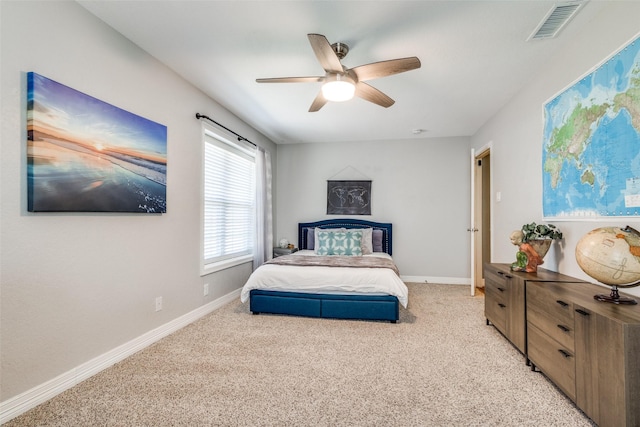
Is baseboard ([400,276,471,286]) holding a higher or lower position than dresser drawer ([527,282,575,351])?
lower

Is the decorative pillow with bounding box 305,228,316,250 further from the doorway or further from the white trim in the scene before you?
the doorway

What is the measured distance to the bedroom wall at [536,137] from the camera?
6.28 ft

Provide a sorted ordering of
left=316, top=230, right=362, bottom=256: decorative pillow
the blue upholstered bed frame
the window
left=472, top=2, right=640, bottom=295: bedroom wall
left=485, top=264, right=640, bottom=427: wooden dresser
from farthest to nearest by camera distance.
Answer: left=316, top=230, right=362, bottom=256: decorative pillow → the window → the blue upholstered bed frame → left=472, top=2, right=640, bottom=295: bedroom wall → left=485, top=264, right=640, bottom=427: wooden dresser

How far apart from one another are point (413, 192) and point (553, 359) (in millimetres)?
3599

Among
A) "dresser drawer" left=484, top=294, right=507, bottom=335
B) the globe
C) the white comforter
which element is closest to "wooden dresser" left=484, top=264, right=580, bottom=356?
"dresser drawer" left=484, top=294, right=507, bottom=335

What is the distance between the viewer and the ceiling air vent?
194 centimetres

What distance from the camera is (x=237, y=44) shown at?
7.89 ft

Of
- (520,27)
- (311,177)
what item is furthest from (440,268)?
(520,27)

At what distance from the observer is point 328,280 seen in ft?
10.8

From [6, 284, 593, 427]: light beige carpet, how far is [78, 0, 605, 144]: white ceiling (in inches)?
98.6

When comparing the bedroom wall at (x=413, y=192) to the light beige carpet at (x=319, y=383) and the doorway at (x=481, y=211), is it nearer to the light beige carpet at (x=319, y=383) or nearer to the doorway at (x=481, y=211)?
the doorway at (x=481, y=211)

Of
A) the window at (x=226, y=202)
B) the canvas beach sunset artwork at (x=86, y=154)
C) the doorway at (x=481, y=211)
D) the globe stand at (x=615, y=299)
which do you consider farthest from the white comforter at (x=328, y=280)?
the doorway at (x=481, y=211)

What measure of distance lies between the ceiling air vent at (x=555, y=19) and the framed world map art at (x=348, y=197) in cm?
333

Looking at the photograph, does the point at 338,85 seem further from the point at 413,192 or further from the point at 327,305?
the point at 413,192
